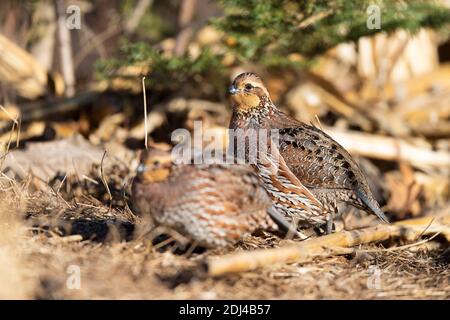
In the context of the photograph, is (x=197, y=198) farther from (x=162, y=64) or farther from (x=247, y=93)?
(x=162, y=64)

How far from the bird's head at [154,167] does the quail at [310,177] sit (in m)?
1.36

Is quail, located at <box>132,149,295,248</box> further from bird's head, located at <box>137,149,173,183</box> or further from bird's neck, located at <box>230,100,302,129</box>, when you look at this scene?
bird's neck, located at <box>230,100,302,129</box>

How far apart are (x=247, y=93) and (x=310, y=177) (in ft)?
3.10

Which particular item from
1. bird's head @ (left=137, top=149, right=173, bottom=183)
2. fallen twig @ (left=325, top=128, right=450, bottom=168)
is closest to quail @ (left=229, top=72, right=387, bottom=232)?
Result: bird's head @ (left=137, top=149, right=173, bottom=183)

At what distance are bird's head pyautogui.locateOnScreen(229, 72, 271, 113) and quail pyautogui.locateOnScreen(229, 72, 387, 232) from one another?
0.09ft

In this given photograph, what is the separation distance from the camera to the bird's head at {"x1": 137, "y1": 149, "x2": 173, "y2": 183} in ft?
14.7

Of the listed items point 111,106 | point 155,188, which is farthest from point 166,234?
point 111,106

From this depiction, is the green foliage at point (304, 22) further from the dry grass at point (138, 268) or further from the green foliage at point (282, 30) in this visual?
the dry grass at point (138, 268)

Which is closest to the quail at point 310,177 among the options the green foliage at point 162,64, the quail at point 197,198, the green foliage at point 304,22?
the quail at point 197,198

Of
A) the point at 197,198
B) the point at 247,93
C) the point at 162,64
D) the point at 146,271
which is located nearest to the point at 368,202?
the point at 247,93

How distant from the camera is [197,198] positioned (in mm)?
4426

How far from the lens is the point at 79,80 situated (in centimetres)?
1050

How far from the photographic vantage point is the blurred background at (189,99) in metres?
5.21
